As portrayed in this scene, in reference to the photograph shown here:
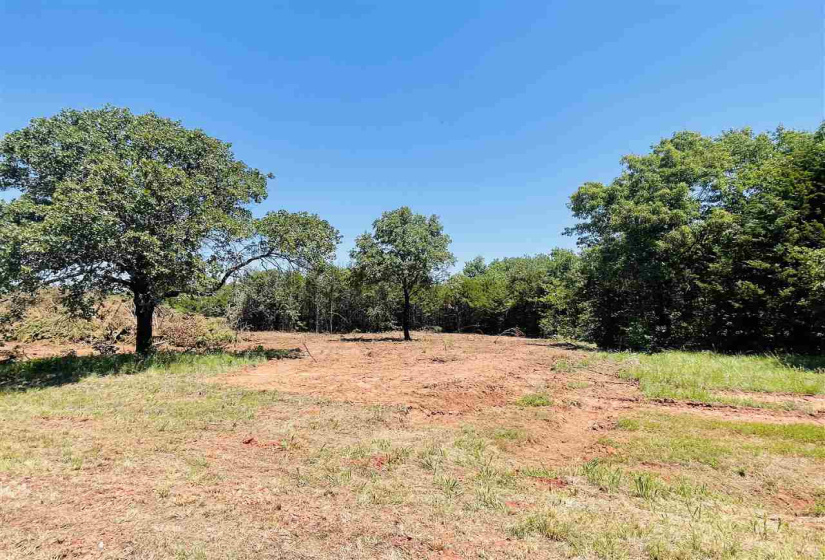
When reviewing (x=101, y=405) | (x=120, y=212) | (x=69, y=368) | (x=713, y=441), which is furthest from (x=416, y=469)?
(x=69, y=368)

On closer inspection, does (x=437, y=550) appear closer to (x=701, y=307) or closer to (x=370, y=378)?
(x=370, y=378)

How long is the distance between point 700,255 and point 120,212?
20129 mm

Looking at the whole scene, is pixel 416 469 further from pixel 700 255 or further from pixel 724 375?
pixel 700 255

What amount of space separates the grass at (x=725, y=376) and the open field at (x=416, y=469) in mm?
83

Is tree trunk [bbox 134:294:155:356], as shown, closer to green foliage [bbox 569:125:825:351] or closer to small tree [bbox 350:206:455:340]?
small tree [bbox 350:206:455:340]

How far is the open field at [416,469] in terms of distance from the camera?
308cm

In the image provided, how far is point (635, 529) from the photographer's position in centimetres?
322

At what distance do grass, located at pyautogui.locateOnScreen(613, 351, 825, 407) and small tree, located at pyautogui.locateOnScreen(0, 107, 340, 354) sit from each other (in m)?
11.1

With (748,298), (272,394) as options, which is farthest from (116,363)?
(748,298)

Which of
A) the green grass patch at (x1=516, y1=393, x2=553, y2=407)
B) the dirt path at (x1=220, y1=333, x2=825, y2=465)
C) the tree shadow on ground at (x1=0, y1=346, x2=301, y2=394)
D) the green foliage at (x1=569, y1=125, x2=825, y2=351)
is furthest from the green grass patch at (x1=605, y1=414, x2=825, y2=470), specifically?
the tree shadow on ground at (x1=0, y1=346, x2=301, y2=394)

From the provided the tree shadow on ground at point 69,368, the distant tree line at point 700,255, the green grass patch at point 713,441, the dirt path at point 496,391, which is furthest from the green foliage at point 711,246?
the tree shadow on ground at point 69,368

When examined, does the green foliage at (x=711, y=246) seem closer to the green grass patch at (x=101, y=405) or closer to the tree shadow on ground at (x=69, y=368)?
the green grass patch at (x=101, y=405)

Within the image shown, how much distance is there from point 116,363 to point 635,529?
41.7 feet

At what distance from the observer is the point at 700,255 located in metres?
15.5
